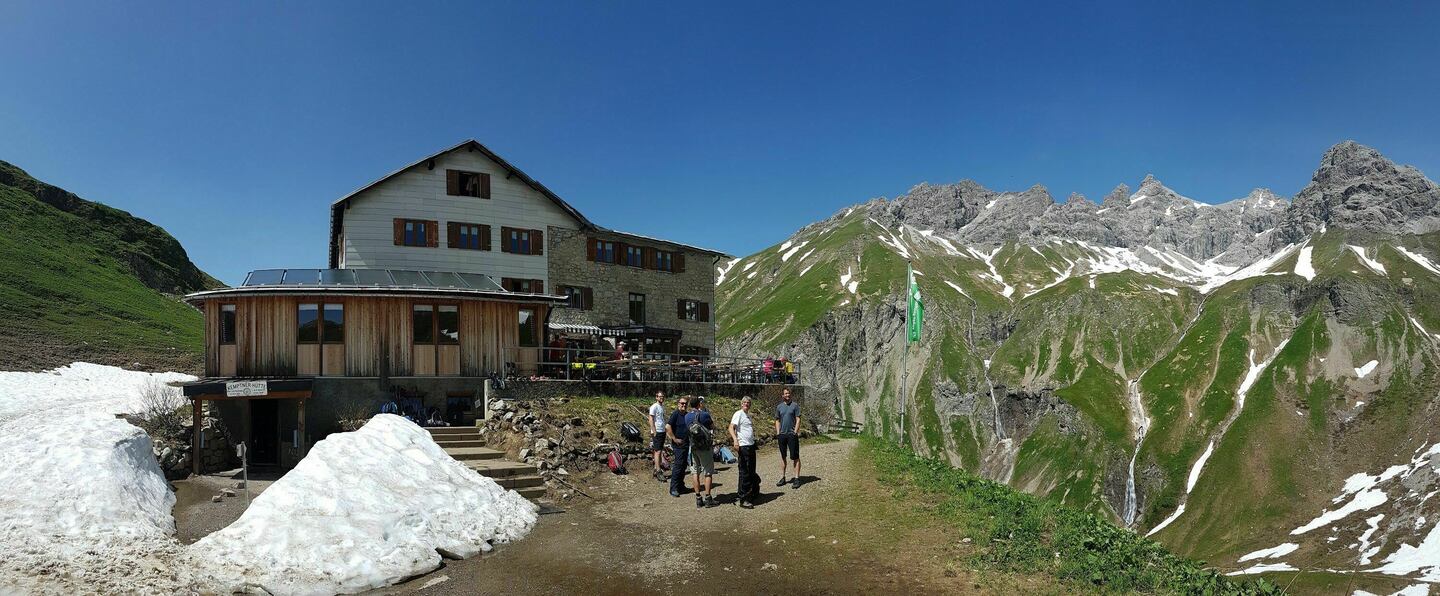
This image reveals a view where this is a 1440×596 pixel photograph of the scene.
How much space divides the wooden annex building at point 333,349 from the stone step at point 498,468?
603 cm

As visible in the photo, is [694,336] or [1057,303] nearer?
[694,336]

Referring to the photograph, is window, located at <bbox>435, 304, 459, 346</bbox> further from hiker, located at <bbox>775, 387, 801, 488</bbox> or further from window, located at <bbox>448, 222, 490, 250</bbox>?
window, located at <bbox>448, 222, 490, 250</bbox>

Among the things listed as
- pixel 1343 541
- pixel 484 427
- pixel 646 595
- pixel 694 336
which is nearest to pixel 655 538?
pixel 646 595

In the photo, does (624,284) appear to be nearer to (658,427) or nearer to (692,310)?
(692,310)

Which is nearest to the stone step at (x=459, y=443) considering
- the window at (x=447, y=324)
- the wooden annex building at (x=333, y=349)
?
the wooden annex building at (x=333, y=349)

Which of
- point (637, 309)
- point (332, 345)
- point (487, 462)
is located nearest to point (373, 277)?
point (332, 345)

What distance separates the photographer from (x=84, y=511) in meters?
12.4

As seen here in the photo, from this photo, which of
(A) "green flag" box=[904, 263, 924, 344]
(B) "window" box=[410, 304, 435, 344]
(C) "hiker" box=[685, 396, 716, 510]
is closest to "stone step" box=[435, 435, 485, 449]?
(B) "window" box=[410, 304, 435, 344]

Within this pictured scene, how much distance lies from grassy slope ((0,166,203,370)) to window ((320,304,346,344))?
22.2m

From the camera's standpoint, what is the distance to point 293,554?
36.9 ft

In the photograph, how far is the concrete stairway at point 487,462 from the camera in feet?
60.9

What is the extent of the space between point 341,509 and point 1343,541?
125 m

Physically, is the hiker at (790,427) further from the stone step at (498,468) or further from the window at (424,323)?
the window at (424,323)

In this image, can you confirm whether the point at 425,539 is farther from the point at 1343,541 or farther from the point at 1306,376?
the point at 1306,376
